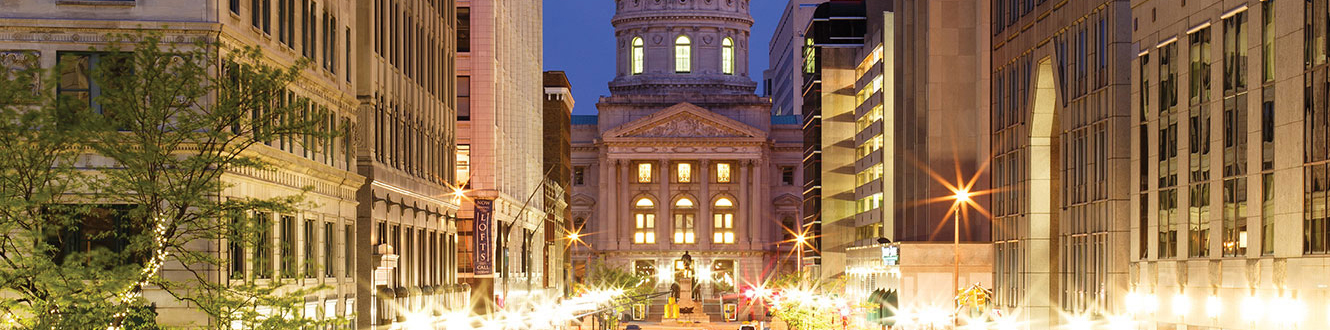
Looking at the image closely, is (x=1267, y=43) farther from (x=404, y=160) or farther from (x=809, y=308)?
(x=809, y=308)

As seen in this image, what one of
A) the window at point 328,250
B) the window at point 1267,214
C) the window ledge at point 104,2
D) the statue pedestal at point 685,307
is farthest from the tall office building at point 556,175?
the window ledge at point 104,2

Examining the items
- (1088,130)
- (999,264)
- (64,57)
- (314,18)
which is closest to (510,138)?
(999,264)

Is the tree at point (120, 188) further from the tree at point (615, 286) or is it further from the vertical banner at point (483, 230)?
the tree at point (615, 286)

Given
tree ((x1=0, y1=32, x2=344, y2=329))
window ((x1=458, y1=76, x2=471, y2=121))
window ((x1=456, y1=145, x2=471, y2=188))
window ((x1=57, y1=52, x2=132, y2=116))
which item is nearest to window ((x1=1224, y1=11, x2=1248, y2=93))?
tree ((x1=0, y1=32, x2=344, y2=329))

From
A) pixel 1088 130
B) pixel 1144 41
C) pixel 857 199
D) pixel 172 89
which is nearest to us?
pixel 172 89

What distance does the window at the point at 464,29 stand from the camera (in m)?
91.1

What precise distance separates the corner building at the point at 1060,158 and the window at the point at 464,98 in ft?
89.0

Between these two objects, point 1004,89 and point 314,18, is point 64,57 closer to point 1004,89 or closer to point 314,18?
point 314,18

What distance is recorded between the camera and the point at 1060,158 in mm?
73625

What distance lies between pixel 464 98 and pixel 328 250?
37.6 meters

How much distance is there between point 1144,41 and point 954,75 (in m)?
36.3

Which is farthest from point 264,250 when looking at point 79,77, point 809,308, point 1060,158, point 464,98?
point 809,308

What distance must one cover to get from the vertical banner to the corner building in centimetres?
2437

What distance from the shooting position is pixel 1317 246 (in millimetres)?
44781
